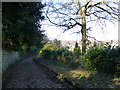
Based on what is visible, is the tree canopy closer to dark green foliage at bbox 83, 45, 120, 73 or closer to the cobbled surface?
the cobbled surface

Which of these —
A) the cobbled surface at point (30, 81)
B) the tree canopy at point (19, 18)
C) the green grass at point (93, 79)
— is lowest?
the cobbled surface at point (30, 81)

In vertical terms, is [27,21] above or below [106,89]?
above

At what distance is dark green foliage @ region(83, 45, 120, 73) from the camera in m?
5.50

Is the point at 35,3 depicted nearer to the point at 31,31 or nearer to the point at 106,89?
the point at 31,31

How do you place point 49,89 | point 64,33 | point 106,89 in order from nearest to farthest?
point 106,89
point 49,89
point 64,33

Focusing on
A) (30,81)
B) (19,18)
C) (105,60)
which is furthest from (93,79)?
(19,18)

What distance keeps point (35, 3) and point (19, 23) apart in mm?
2528

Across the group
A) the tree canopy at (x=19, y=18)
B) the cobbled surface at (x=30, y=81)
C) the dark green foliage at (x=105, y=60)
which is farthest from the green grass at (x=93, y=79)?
the tree canopy at (x=19, y=18)

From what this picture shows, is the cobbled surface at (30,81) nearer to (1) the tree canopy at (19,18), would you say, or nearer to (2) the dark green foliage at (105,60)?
(2) the dark green foliage at (105,60)

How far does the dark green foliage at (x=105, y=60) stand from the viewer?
18.0 feet

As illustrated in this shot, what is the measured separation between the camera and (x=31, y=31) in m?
8.34

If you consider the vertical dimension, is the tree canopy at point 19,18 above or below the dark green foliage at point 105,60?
above

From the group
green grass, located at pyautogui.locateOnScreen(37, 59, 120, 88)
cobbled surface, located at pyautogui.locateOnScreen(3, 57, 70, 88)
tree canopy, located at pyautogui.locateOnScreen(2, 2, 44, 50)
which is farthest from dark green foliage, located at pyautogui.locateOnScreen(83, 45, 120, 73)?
tree canopy, located at pyautogui.locateOnScreen(2, 2, 44, 50)

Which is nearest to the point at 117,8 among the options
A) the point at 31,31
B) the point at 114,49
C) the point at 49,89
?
the point at 114,49
